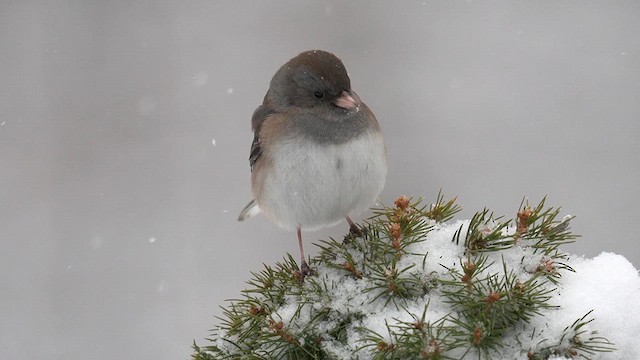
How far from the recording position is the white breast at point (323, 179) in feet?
6.34

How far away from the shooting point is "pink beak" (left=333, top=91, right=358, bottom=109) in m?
2.00

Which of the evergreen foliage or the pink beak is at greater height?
the pink beak

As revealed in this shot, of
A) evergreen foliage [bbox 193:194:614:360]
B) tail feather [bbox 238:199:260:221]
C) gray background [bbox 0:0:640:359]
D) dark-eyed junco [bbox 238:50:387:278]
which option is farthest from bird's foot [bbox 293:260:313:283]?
gray background [bbox 0:0:640:359]

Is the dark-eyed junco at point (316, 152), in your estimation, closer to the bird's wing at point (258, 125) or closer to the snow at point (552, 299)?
the bird's wing at point (258, 125)

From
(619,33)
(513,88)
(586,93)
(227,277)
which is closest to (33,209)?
(227,277)

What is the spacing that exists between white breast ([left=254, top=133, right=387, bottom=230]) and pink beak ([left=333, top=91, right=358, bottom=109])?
10 cm

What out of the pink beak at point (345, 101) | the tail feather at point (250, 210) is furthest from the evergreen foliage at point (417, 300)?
the tail feather at point (250, 210)

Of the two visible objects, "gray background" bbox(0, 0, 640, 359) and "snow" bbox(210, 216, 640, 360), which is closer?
"snow" bbox(210, 216, 640, 360)

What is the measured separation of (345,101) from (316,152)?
19 centimetres

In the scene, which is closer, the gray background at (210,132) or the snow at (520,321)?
the snow at (520,321)

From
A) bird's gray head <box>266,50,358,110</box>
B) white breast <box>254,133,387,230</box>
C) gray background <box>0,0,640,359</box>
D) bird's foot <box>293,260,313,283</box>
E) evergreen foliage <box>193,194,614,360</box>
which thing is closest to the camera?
evergreen foliage <box>193,194,614,360</box>

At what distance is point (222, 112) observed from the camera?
4.60 meters

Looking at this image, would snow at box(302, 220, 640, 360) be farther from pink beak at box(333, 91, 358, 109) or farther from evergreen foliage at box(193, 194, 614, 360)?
pink beak at box(333, 91, 358, 109)

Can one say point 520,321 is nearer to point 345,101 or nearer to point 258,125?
point 345,101
